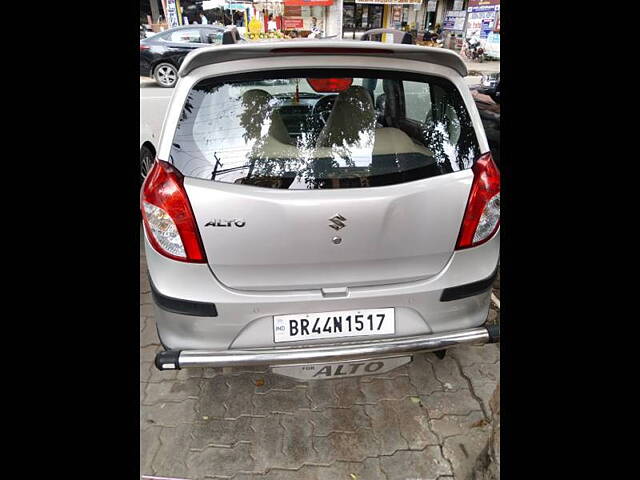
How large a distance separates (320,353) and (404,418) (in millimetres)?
799

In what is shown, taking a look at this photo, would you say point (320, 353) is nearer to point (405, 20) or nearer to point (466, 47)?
point (466, 47)

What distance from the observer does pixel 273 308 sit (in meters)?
1.71

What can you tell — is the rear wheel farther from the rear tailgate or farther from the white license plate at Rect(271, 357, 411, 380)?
the white license plate at Rect(271, 357, 411, 380)

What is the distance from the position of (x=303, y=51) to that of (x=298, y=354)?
49.4 inches

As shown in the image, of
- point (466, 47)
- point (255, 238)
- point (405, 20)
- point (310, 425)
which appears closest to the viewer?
point (255, 238)

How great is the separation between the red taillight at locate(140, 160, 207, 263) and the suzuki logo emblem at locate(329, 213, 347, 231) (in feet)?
1.77

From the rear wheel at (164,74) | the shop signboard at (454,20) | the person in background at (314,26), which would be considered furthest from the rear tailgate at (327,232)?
the person in background at (314,26)

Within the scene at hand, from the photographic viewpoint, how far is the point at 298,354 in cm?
167

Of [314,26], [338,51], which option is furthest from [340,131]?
[314,26]

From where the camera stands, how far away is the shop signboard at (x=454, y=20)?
1360cm

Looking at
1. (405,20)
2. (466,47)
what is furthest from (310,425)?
(405,20)

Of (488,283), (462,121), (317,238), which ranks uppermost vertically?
(462,121)

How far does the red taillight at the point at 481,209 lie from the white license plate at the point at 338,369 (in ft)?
2.04

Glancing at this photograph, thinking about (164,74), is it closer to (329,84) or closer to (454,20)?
(454,20)
